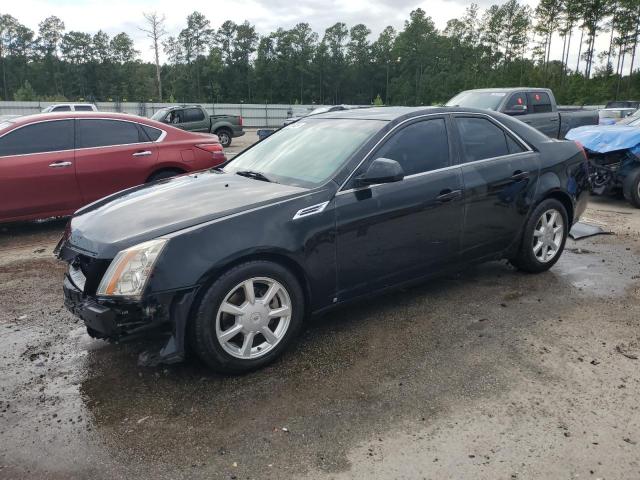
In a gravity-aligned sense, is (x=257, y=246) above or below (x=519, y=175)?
below

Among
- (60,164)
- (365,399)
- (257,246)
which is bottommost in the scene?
(365,399)

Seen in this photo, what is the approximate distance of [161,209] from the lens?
11.5ft

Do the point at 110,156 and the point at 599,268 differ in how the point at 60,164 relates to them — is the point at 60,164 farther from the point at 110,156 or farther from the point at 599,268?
the point at 599,268

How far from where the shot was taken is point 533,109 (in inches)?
462

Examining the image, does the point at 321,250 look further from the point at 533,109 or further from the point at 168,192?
the point at 533,109

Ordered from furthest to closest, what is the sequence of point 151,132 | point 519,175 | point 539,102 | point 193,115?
point 193,115 < point 539,102 < point 151,132 < point 519,175

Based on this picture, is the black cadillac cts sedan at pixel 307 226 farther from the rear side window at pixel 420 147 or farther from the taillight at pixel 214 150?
the taillight at pixel 214 150

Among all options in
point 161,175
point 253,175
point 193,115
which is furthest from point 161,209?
point 193,115

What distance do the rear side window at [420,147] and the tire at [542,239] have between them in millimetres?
1229

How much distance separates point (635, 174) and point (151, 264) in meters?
7.92

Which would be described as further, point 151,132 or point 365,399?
point 151,132

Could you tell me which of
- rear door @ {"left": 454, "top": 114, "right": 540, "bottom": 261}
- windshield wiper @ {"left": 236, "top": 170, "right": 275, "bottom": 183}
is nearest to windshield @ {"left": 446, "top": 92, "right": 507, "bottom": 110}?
rear door @ {"left": 454, "top": 114, "right": 540, "bottom": 261}

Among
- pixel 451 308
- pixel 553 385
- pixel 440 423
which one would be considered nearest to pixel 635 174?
pixel 451 308

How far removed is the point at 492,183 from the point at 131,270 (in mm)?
2998
